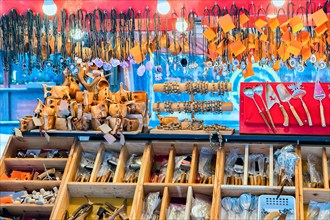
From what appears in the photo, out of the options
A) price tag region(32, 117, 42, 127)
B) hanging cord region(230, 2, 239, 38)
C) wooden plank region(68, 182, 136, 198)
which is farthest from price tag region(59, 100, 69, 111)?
hanging cord region(230, 2, 239, 38)

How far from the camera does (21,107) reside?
873 cm

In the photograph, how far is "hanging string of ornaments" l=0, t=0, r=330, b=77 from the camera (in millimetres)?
6297

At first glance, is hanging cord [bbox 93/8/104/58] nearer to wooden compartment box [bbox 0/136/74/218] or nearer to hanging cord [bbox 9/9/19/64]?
hanging cord [bbox 9/9/19/64]

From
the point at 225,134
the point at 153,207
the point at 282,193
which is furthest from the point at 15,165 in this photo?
the point at 282,193

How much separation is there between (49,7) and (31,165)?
1.44 metres

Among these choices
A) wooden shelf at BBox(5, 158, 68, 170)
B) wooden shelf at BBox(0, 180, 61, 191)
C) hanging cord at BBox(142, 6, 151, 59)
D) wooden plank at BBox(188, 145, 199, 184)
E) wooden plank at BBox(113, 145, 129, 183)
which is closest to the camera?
wooden plank at BBox(188, 145, 199, 184)

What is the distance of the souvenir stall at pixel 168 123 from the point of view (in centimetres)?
555

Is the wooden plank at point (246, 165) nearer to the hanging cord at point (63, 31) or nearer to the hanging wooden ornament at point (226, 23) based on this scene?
the hanging wooden ornament at point (226, 23)

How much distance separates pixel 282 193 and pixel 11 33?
310cm

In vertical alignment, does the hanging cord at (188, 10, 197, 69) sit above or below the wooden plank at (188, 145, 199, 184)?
above

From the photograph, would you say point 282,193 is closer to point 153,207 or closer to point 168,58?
point 153,207

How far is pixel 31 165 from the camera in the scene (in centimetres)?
608

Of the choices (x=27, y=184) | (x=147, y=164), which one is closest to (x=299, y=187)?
(x=147, y=164)

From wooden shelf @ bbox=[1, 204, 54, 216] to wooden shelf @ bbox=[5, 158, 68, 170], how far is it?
454mm
